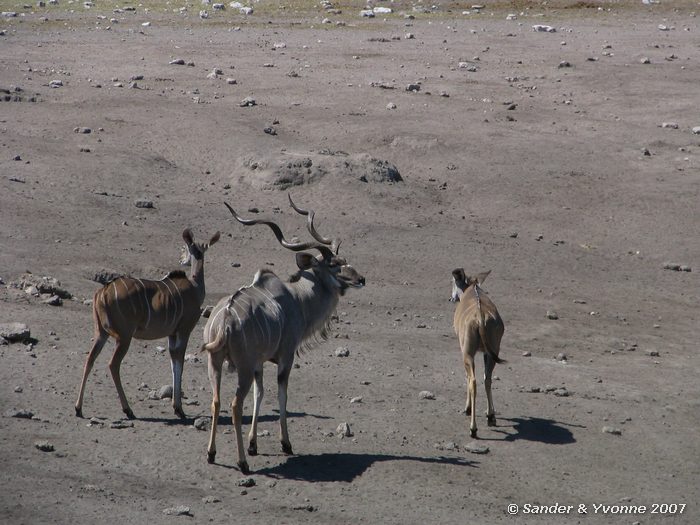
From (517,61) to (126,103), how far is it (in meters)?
10.5

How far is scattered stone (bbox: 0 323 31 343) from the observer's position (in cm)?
1273

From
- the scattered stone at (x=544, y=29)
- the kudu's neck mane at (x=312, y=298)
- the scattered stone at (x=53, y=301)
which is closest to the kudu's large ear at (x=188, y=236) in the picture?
the kudu's neck mane at (x=312, y=298)

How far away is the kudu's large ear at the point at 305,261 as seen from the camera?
11203 millimetres

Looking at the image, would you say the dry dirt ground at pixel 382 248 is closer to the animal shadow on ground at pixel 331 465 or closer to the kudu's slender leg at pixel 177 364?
the animal shadow on ground at pixel 331 465

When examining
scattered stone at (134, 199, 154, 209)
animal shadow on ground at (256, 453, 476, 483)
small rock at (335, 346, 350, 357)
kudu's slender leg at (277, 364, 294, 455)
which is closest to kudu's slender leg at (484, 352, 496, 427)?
animal shadow on ground at (256, 453, 476, 483)

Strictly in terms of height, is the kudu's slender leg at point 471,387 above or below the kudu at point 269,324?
below

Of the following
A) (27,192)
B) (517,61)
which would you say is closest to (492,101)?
(517,61)

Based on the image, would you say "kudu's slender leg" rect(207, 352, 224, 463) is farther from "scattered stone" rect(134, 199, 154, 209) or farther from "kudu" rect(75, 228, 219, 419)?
"scattered stone" rect(134, 199, 154, 209)

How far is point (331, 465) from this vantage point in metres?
10.3

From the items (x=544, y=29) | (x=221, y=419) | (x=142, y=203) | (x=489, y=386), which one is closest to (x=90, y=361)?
(x=221, y=419)

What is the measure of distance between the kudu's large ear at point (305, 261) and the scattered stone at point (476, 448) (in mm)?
2269

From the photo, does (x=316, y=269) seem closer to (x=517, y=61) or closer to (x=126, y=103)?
(x=126, y=103)

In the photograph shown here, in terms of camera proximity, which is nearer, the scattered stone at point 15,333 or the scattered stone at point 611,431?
the scattered stone at point 611,431

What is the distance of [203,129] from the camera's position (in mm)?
22562
